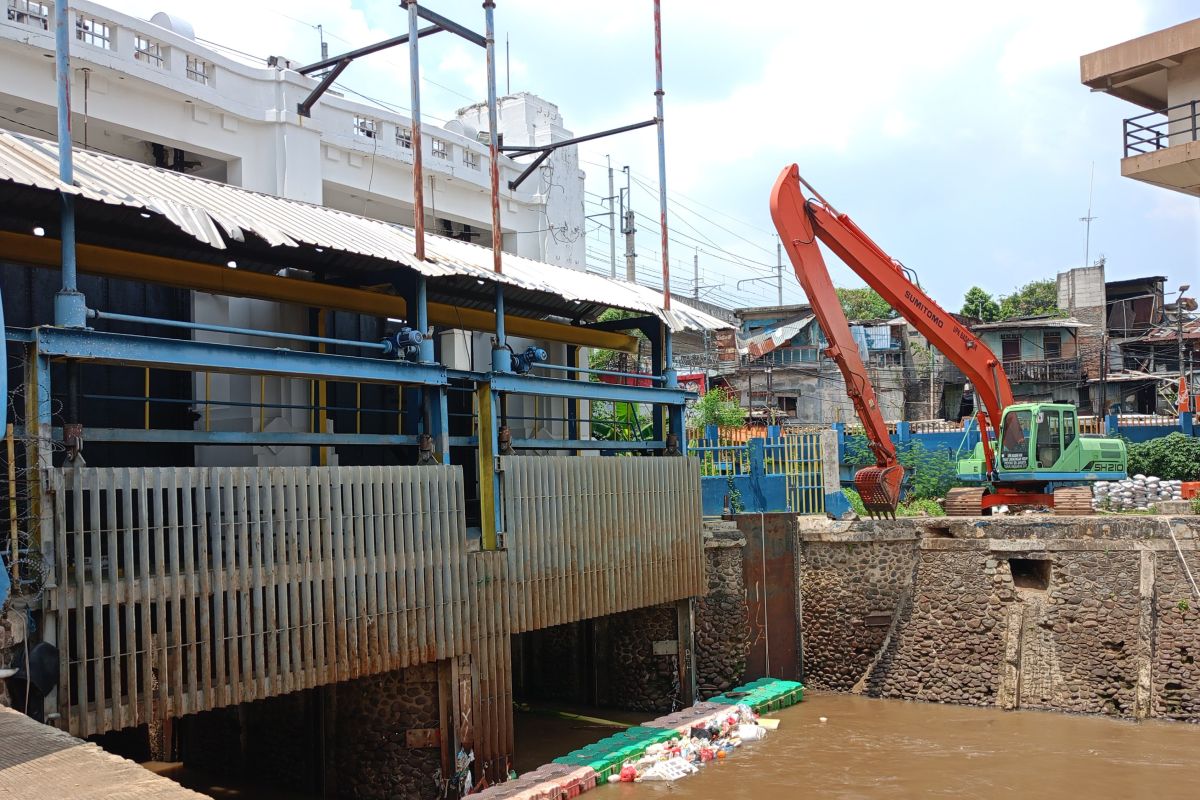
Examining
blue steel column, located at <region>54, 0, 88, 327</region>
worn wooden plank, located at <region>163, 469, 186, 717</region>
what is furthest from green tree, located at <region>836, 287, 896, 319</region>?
blue steel column, located at <region>54, 0, 88, 327</region>

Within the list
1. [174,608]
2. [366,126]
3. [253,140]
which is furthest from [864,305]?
[174,608]

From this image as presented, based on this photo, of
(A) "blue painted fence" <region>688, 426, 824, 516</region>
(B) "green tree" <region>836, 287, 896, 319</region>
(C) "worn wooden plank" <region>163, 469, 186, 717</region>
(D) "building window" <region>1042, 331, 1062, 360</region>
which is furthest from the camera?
(B) "green tree" <region>836, 287, 896, 319</region>

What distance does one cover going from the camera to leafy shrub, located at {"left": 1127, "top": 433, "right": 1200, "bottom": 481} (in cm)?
2862

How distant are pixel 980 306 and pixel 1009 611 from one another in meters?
31.9

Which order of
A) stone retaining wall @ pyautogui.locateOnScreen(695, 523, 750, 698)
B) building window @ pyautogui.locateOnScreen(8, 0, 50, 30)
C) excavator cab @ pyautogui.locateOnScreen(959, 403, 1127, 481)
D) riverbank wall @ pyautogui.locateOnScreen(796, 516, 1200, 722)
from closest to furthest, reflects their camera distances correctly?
building window @ pyautogui.locateOnScreen(8, 0, 50, 30)
riverbank wall @ pyautogui.locateOnScreen(796, 516, 1200, 722)
stone retaining wall @ pyautogui.locateOnScreen(695, 523, 750, 698)
excavator cab @ pyautogui.locateOnScreen(959, 403, 1127, 481)

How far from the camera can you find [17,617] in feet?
24.4

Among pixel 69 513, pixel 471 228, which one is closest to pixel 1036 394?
pixel 471 228

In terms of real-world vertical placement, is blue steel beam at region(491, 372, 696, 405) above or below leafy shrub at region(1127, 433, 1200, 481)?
above

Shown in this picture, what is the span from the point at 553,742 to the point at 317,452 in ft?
17.7

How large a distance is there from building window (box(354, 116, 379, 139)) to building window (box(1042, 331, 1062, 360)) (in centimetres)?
3060

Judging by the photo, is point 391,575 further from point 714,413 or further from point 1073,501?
point 714,413

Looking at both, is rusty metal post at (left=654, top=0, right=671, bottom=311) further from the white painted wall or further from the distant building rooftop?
the distant building rooftop

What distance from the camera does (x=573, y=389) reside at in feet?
43.0

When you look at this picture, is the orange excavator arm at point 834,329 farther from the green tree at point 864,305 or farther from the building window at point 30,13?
the green tree at point 864,305
